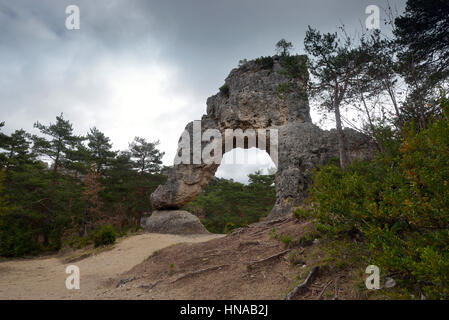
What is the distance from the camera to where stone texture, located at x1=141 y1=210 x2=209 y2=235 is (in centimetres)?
1677

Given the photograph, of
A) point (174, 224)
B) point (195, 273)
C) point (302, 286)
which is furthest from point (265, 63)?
point (302, 286)

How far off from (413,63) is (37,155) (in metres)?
26.5

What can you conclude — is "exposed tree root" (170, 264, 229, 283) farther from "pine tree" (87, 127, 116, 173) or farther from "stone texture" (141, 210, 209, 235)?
"pine tree" (87, 127, 116, 173)

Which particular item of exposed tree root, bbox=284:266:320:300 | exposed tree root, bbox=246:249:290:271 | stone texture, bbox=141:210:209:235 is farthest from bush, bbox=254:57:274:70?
exposed tree root, bbox=284:266:320:300

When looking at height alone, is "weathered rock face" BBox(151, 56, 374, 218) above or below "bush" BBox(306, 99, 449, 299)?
above

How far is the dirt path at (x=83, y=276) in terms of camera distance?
6359 millimetres

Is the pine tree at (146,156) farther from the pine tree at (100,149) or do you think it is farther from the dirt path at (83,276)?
the dirt path at (83,276)

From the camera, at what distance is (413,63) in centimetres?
895

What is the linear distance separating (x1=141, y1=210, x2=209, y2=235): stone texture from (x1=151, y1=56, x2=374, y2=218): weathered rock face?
1.36m

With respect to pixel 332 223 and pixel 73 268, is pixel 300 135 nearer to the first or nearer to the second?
pixel 332 223

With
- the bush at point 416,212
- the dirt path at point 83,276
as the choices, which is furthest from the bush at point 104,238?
the bush at point 416,212

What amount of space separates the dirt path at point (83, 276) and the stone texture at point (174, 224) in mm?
3488
